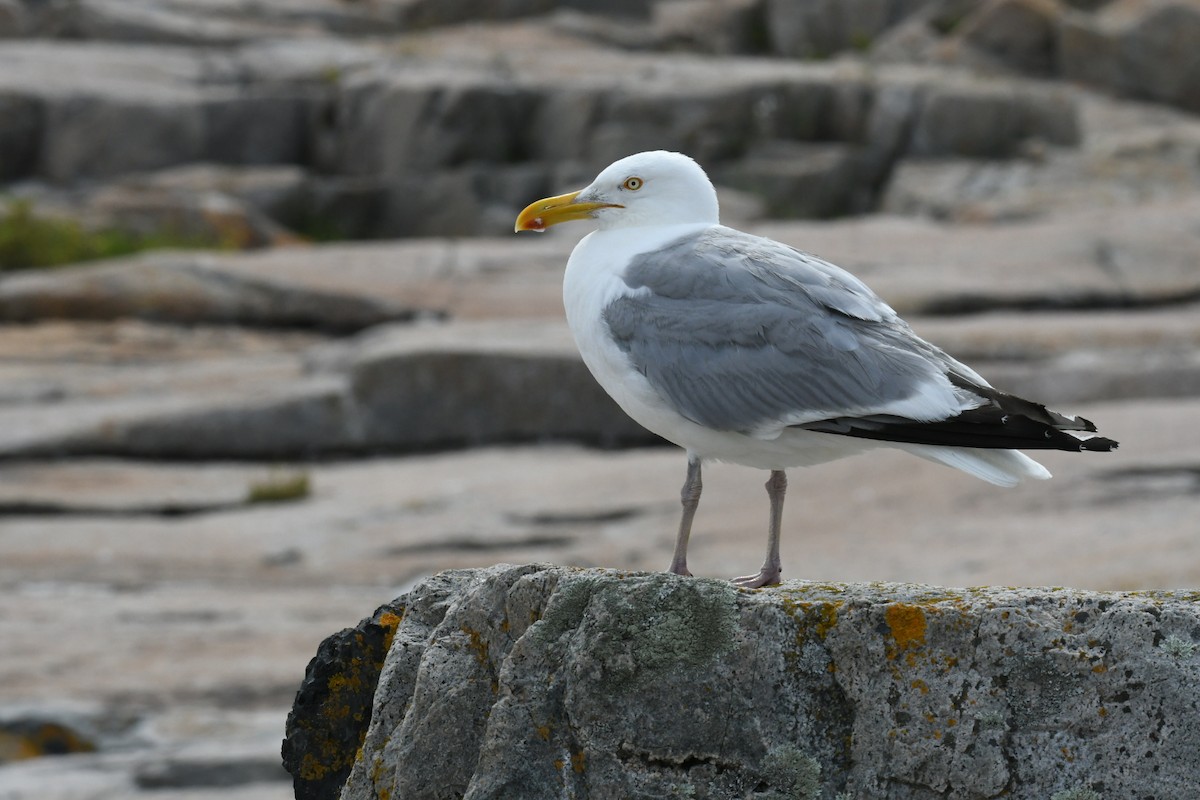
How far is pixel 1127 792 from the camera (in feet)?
→ 10.1

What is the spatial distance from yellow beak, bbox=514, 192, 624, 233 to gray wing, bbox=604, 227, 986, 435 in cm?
36

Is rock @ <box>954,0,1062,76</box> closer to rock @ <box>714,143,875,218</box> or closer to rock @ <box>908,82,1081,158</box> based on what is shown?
rock @ <box>908,82,1081,158</box>

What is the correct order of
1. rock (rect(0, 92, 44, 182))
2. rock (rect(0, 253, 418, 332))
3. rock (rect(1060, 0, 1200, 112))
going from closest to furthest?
rock (rect(0, 253, 418, 332)) → rock (rect(0, 92, 44, 182)) → rock (rect(1060, 0, 1200, 112))

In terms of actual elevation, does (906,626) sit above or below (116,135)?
above

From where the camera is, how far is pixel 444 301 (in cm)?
1594

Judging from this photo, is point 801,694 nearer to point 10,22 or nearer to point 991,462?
point 991,462

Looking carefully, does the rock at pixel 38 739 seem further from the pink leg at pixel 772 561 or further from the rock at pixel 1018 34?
the rock at pixel 1018 34

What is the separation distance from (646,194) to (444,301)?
1117 centimetres

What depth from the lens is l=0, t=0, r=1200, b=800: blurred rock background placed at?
9.58m

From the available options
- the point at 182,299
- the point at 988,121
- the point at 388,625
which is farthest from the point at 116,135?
the point at 388,625

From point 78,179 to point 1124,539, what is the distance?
64.0 ft

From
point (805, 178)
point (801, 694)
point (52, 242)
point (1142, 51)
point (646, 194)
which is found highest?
point (646, 194)

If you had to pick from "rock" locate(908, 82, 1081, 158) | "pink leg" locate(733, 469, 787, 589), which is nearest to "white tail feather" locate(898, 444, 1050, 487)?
"pink leg" locate(733, 469, 787, 589)

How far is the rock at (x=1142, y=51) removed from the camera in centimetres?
2661
